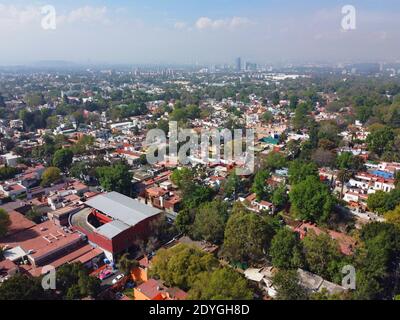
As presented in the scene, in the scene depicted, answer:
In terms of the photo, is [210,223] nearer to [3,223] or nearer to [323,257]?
[323,257]

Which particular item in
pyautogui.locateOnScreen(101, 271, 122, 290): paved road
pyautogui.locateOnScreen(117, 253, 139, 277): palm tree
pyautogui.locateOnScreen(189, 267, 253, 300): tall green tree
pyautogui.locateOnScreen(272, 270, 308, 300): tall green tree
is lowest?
pyautogui.locateOnScreen(101, 271, 122, 290): paved road

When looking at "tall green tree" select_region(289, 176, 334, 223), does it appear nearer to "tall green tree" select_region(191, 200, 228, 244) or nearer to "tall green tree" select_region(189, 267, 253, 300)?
"tall green tree" select_region(191, 200, 228, 244)

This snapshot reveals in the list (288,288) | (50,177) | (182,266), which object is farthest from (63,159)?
(288,288)

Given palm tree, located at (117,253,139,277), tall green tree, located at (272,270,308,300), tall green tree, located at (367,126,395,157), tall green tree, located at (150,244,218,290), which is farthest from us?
tall green tree, located at (367,126,395,157)

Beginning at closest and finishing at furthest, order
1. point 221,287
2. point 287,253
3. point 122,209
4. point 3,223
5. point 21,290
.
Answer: point 221,287 → point 21,290 → point 287,253 → point 3,223 → point 122,209

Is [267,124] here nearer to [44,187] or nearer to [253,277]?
[44,187]

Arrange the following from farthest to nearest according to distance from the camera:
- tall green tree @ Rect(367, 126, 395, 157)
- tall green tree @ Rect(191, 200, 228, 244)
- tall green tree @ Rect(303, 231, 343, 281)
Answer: tall green tree @ Rect(367, 126, 395, 157)
tall green tree @ Rect(191, 200, 228, 244)
tall green tree @ Rect(303, 231, 343, 281)

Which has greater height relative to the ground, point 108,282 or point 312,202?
point 312,202

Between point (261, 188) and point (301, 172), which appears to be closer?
point (261, 188)

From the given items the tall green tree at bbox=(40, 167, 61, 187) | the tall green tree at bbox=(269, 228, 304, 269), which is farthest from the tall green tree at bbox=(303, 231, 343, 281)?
the tall green tree at bbox=(40, 167, 61, 187)

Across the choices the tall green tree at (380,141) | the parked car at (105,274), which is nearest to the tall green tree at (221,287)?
the parked car at (105,274)

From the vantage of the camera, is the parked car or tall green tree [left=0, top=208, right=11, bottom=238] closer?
the parked car

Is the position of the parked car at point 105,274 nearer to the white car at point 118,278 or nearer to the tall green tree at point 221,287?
the white car at point 118,278
